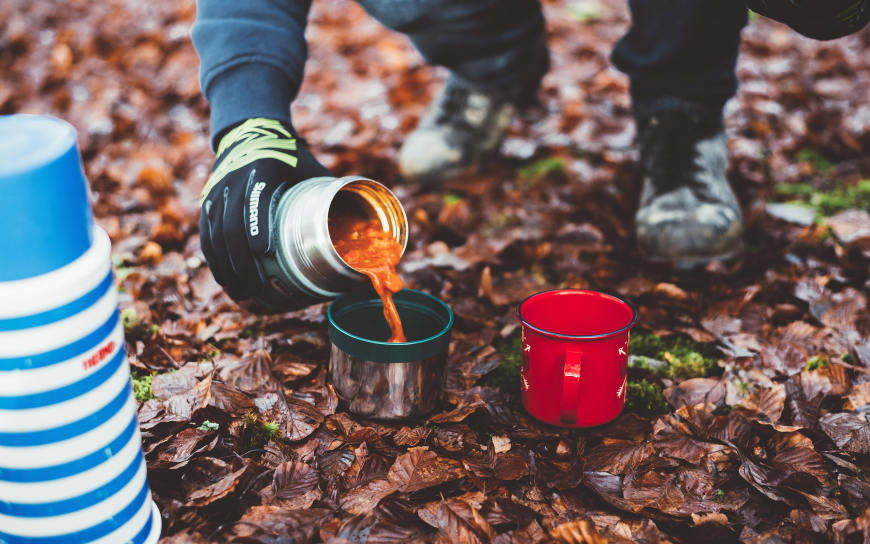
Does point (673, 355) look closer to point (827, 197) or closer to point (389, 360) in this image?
point (389, 360)

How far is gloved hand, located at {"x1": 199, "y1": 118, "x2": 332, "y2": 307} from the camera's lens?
4.53 feet

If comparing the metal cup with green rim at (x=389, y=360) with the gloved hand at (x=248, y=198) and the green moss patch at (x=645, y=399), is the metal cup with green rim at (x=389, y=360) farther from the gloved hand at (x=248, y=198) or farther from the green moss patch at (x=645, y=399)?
the green moss patch at (x=645, y=399)

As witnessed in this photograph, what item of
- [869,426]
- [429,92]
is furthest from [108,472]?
[429,92]

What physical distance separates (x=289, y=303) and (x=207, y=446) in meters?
0.35

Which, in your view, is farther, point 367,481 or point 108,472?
point 367,481

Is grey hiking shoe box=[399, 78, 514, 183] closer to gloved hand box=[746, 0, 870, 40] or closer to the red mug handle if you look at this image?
gloved hand box=[746, 0, 870, 40]

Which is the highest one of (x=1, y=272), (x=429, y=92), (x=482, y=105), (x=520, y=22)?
(x=1, y=272)

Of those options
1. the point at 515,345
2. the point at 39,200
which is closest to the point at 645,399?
the point at 515,345

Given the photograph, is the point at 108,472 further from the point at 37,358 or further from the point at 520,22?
the point at 520,22

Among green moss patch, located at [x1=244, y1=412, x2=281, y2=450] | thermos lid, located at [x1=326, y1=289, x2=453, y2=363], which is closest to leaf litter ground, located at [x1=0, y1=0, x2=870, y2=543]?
green moss patch, located at [x1=244, y1=412, x2=281, y2=450]

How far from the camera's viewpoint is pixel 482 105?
250 cm

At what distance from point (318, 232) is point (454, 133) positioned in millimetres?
1310

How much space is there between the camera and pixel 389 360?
1278 mm

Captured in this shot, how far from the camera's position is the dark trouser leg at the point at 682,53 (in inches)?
75.9
